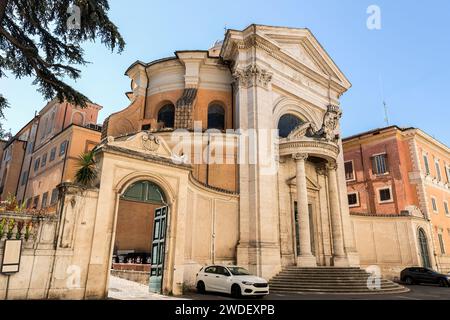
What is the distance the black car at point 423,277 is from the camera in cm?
1886

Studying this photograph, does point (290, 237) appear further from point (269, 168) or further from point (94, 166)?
point (94, 166)

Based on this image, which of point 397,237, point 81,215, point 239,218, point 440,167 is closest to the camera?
point 81,215

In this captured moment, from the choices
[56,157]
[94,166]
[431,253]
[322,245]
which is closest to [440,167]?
[431,253]

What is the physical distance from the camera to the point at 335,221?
19.3 m

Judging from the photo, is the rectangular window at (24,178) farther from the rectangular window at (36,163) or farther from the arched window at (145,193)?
the arched window at (145,193)

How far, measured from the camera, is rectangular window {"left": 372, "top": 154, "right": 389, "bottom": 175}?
2764 centimetres

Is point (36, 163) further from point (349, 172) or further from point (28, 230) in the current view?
point (349, 172)

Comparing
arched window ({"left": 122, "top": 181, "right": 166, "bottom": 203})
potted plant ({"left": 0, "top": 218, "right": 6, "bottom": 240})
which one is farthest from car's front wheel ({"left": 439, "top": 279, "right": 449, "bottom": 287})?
potted plant ({"left": 0, "top": 218, "right": 6, "bottom": 240})

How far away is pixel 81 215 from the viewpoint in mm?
9164

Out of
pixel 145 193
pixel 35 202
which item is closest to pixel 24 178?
pixel 35 202

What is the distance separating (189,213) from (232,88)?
10.3 m

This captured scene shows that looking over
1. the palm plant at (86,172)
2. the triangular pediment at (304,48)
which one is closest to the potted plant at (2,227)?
the palm plant at (86,172)

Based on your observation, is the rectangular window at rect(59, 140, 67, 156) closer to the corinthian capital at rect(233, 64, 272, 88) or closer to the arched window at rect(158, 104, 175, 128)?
the arched window at rect(158, 104, 175, 128)

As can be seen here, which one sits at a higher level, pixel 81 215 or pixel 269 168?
pixel 269 168
